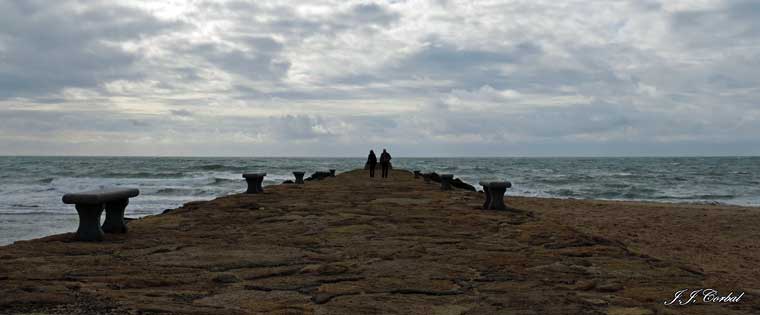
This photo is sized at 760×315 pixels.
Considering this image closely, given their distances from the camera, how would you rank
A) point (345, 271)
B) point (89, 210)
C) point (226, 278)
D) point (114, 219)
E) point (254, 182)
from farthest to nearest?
1. point (254, 182)
2. point (114, 219)
3. point (89, 210)
4. point (345, 271)
5. point (226, 278)

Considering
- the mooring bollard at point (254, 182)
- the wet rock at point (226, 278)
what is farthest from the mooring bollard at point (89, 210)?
the mooring bollard at point (254, 182)

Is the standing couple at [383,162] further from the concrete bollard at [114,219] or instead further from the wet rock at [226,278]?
the wet rock at [226,278]

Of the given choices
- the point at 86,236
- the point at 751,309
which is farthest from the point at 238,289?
the point at 751,309

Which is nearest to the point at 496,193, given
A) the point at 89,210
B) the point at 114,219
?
the point at 114,219

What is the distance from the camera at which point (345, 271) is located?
14.3ft

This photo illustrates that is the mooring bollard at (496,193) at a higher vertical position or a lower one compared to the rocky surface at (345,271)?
higher

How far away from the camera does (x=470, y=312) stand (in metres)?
3.29

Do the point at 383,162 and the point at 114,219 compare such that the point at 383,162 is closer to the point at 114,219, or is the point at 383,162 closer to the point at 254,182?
the point at 254,182

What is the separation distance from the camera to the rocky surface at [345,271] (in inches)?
134

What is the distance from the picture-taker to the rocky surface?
340 centimetres

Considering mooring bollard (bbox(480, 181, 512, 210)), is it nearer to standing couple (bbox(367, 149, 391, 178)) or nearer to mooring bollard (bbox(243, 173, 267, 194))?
mooring bollard (bbox(243, 173, 267, 194))

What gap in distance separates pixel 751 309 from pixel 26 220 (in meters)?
16.5

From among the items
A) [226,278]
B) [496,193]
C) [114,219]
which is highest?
[496,193]

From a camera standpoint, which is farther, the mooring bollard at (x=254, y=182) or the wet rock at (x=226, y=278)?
the mooring bollard at (x=254, y=182)
